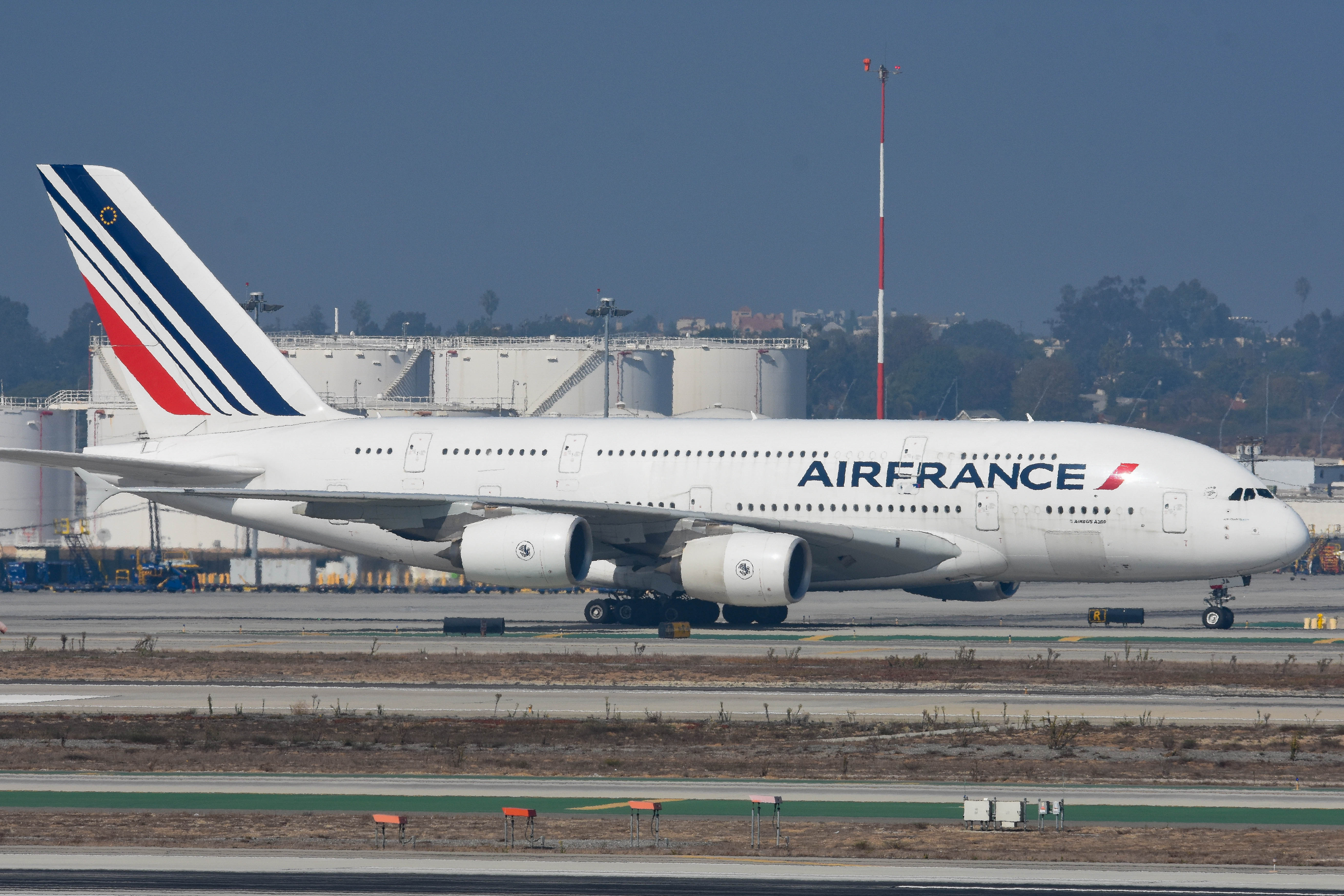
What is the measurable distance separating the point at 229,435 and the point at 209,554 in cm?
3497

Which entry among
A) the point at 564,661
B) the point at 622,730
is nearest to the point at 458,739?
the point at 622,730

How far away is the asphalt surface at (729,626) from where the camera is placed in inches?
1661

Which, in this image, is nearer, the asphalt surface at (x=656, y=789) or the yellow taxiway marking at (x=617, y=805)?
the yellow taxiway marking at (x=617, y=805)

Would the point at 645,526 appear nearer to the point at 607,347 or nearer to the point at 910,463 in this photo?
the point at 910,463

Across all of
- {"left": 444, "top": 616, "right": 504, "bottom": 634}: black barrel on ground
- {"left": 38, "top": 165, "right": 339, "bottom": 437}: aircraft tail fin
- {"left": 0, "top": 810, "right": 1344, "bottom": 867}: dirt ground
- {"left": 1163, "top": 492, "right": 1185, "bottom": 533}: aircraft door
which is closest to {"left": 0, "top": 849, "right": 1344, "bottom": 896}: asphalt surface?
{"left": 0, "top": 810, "right": 1344, "bottom": 867}: dirt ground

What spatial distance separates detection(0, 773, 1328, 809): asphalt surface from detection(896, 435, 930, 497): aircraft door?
23.2 meters

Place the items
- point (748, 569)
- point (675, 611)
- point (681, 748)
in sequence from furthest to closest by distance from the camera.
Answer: point (675, 611) → point (748, 569) → point (681, 748)

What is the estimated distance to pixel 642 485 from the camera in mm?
49281

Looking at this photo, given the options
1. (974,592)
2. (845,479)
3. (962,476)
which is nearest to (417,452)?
(845,479)

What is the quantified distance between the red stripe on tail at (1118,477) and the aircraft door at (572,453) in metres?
13.8

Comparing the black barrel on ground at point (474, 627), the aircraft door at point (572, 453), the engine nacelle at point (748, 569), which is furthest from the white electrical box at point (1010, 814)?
the aircraft door at point (572, 453)

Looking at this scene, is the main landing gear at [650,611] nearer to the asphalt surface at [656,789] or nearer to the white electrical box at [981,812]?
the asphalt surface at [656,789]

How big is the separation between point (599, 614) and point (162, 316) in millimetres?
15114

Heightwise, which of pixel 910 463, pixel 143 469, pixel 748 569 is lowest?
pixel 748 569
